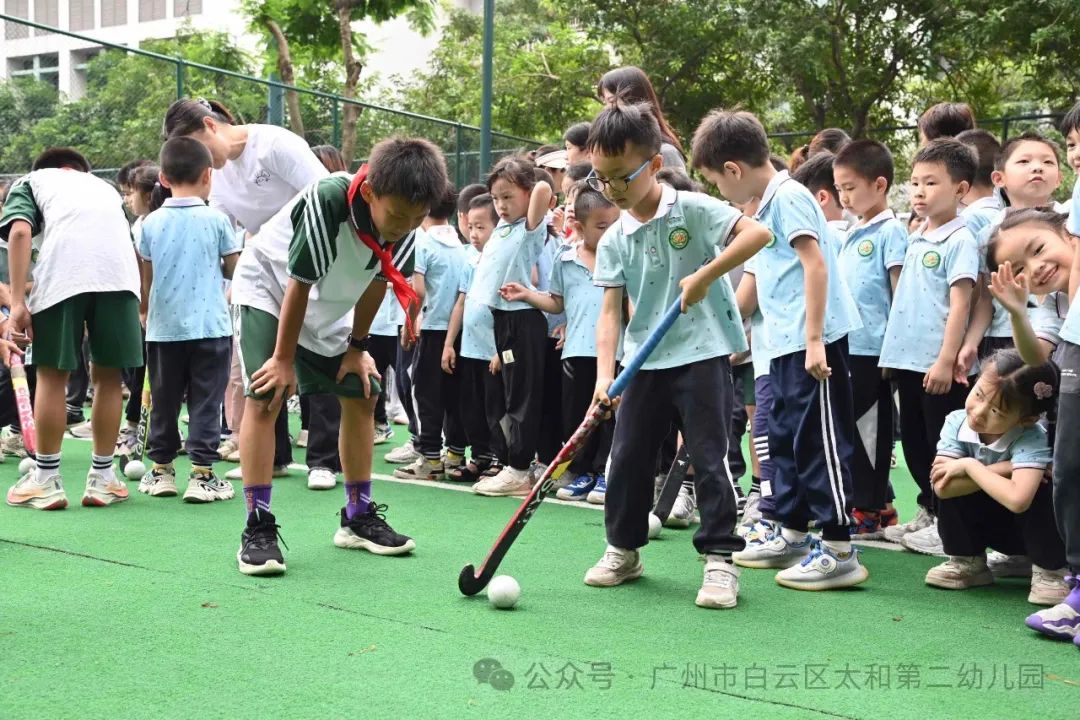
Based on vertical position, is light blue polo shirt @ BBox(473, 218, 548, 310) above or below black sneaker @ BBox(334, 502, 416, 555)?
above

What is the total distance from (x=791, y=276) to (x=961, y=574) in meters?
1.25

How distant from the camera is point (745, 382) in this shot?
5.65 meters

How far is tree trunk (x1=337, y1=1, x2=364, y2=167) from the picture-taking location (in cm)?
1292

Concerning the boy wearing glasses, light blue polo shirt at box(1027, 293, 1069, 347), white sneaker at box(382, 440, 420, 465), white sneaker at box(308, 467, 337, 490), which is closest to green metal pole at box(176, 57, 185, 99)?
white sneaker at box(382, 440, 420, 465)

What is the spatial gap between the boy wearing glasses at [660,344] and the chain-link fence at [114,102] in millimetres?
6650

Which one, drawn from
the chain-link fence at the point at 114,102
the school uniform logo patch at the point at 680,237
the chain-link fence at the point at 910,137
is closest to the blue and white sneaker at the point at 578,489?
the school uniform logo patch at the point at 680,237

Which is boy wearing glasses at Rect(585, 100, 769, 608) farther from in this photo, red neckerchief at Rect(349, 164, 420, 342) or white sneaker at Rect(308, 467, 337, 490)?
white sneaker at Rect(308, 467, 337, 490)

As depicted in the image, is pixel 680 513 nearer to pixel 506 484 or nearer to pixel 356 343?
pixel 506 484

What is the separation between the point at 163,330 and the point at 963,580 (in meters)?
4.01

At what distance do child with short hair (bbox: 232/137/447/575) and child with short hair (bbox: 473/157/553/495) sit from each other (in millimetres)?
1636

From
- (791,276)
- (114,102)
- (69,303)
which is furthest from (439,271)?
(114,102)

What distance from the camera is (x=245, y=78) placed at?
37.8 ft

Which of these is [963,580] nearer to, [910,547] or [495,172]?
[910,547]

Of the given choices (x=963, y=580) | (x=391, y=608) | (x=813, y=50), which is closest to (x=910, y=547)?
(x=963, y=580)
